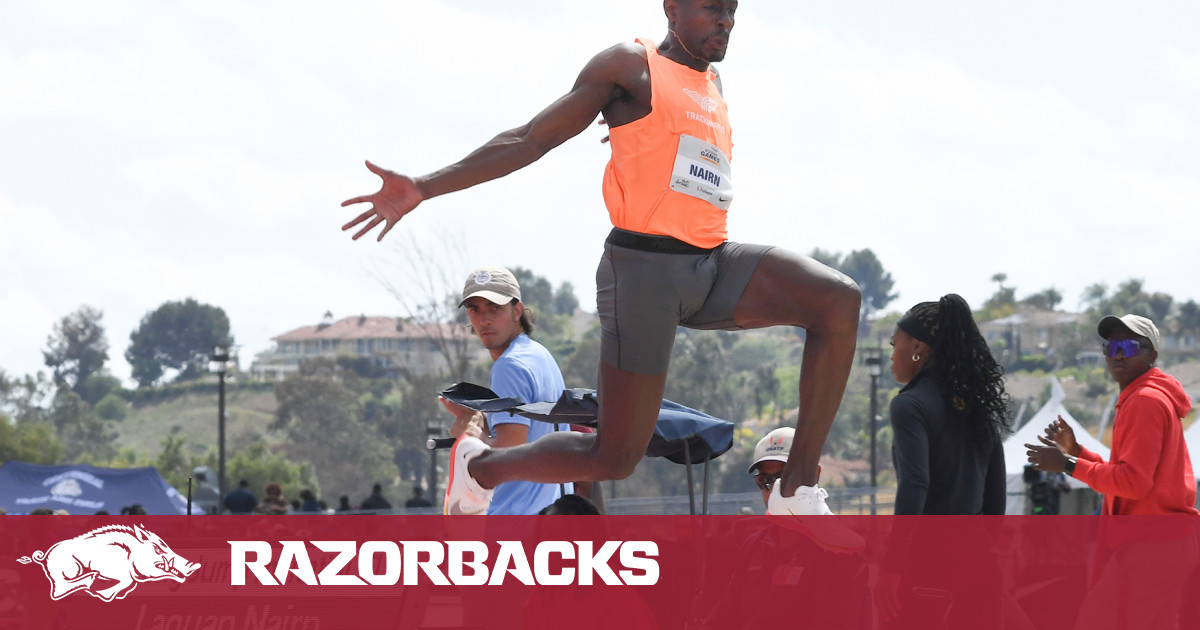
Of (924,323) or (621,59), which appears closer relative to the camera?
(621,59)

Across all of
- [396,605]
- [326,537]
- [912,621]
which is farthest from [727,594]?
[326,537]

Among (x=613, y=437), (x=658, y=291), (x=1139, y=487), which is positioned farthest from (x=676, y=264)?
(x=1139, y=487)

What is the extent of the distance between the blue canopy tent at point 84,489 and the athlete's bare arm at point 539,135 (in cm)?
2200

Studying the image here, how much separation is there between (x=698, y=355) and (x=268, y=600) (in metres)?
92.0

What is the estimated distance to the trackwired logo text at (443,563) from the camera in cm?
487

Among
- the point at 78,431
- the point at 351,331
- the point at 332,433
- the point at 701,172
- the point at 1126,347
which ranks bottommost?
the point at 78,431

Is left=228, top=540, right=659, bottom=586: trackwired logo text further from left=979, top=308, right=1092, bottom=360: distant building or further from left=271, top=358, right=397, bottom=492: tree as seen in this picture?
left=979, top=308, right=1092, bottom=360: distant building

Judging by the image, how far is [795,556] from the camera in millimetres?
4918

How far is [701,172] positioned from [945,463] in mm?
1696

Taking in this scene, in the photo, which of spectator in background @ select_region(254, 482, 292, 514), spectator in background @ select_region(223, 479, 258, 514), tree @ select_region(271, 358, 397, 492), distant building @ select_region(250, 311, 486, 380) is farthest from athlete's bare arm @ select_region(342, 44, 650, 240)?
distant building @ select_region(250, 311, 486, 380)

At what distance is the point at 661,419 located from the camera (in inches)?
222

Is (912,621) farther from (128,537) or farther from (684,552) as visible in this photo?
(128,537)

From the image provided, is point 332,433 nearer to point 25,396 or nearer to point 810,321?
point 25,396

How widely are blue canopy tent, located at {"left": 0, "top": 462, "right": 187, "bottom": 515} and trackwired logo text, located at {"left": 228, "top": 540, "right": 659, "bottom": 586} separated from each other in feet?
66.1
